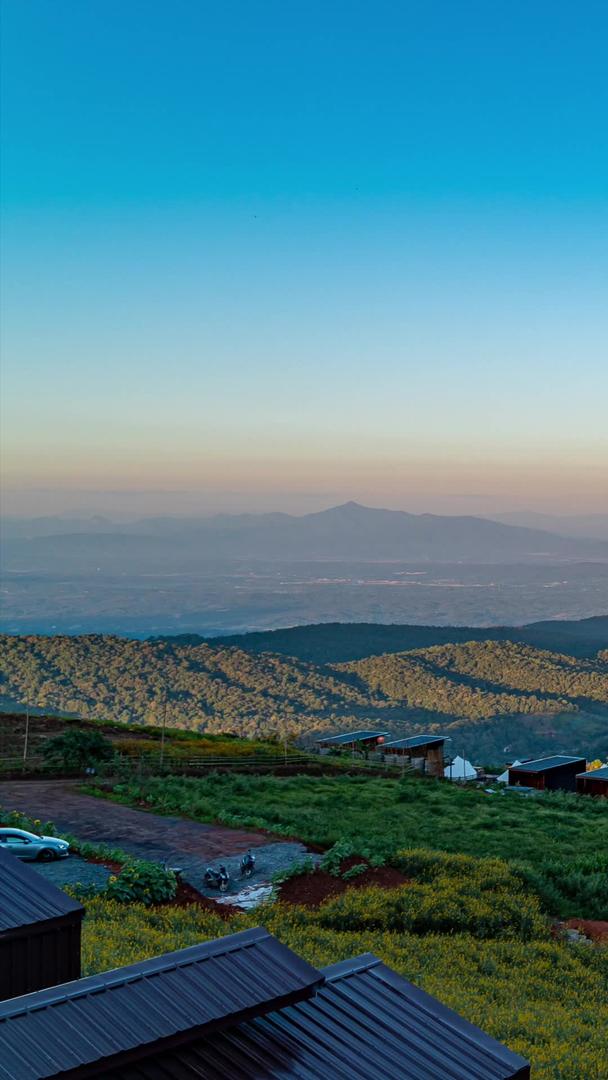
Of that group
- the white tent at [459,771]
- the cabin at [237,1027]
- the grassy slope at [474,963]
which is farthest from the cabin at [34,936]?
the white tent at [459,771]

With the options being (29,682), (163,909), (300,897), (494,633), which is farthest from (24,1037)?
(494,633)

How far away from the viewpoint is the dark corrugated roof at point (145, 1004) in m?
4.74

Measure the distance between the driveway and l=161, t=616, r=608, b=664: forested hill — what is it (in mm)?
83659

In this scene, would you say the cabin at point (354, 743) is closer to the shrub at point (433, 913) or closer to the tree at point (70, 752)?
the tree at point (70, 752)

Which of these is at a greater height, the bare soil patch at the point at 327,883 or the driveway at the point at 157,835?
the bare soil patch at the point at 327,883

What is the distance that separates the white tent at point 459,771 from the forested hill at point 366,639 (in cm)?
5912

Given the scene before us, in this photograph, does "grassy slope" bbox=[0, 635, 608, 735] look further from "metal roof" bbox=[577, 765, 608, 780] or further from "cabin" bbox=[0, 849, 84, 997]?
"cabin" bbox=[0, 849, 84, 997]

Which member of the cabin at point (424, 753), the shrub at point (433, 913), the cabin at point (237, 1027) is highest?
the cabin at point (237, 1027)

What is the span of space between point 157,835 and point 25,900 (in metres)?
16.0

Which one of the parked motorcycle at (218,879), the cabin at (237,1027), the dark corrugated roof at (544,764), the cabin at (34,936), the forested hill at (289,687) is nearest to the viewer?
the cabin at (237,1027)

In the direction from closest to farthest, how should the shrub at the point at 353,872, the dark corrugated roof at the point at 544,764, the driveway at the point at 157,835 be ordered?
the shrub at the point at 353,872 → the driveway at the point at 157,835 → the dark corrugated roof at the point at 544,764

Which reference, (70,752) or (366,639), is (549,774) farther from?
(366,639)

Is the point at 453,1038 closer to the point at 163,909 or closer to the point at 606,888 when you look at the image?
the point at 163,909

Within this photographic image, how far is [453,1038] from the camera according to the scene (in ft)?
18.8
